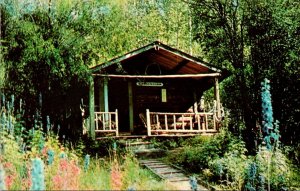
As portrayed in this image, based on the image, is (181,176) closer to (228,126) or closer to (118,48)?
(118,48)

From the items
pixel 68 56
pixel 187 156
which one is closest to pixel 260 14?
pixel 187 156

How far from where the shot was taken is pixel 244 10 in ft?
49.2

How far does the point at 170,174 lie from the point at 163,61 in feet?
29.8

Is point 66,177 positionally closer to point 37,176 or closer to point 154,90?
point 37,176

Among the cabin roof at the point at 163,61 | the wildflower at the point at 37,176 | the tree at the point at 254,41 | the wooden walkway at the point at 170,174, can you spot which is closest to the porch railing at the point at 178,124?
the tree at the point at 254,41

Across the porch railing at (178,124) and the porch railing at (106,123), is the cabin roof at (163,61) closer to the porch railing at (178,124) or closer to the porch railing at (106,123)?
the porch railing at (106,123)

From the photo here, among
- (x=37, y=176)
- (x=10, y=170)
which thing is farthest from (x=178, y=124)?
(x=37, y=176)

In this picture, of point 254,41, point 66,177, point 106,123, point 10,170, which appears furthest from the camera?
point 106,123

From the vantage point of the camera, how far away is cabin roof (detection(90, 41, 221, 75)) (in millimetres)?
16625

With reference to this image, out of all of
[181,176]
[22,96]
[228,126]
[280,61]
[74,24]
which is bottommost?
[181,176]

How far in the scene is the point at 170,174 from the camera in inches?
419

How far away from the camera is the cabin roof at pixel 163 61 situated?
16.6 m

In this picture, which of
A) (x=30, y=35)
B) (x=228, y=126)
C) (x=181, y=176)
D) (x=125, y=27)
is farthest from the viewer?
(x=228, y=126)

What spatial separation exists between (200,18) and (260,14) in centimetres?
242
